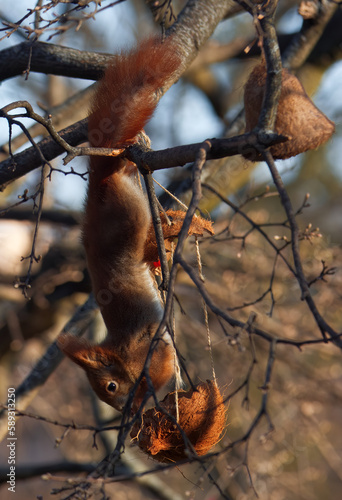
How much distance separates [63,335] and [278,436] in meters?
3.43

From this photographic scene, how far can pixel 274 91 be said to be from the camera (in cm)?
152

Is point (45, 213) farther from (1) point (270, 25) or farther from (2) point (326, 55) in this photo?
(1) point (270, 25)

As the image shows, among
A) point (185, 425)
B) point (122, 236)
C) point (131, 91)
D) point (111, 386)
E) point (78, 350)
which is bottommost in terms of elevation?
point (185, 425)

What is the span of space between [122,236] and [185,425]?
762 mm

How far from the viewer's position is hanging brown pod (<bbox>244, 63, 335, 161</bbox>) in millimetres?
1599

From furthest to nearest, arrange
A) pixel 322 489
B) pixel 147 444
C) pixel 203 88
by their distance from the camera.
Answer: pixel 322 489
pixel 203 88
pixel 147 444

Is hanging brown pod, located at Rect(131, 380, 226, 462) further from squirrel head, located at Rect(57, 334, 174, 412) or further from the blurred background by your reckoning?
the blurred background

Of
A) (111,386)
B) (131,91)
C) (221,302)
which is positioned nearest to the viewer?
(131,91)

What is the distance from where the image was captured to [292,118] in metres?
1.60

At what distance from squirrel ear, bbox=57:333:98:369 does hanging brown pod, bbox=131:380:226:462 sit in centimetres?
50

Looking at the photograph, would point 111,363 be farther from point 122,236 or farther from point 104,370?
point 122,236

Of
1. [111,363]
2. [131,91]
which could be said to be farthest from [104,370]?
[131,91]

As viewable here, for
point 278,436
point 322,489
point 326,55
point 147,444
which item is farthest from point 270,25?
point 322,489

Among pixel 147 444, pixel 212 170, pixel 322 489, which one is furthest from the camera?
pixel 322 489
